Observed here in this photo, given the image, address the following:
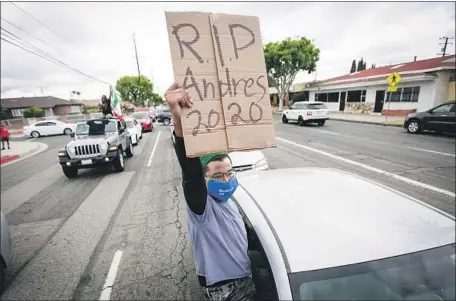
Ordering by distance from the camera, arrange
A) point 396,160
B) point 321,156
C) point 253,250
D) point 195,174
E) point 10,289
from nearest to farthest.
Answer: point 195,174 < point 253,250 < point 10,289 < point 396,160 < point 321,156

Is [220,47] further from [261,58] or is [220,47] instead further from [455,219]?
[455,219]

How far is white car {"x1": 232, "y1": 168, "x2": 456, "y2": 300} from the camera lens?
1225 millimetres

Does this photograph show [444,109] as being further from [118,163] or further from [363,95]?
[118,163]

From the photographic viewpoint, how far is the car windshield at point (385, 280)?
1202 millimetres

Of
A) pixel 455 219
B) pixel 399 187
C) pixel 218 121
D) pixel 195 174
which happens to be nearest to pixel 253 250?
pixel 195 174

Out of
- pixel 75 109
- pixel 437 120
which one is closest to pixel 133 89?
pixel 75 109

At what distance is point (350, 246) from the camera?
134cm

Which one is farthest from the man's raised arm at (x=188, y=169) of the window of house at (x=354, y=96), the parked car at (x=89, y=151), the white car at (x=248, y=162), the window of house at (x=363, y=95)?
the window of house at (x=354, y=96)

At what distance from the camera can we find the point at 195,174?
1.48m

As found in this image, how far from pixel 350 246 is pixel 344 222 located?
210mm

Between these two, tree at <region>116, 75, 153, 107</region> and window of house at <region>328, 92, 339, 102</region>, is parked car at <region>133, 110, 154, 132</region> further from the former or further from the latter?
tree at <region>116, 75, 153, 107</region>

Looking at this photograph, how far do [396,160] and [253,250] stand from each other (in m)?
7.66

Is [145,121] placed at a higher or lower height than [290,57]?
lower

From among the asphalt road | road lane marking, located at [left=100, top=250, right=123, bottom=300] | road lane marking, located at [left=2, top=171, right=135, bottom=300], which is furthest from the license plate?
road lane marking, located at [left=100, top=250, right=123, bottom=300]
